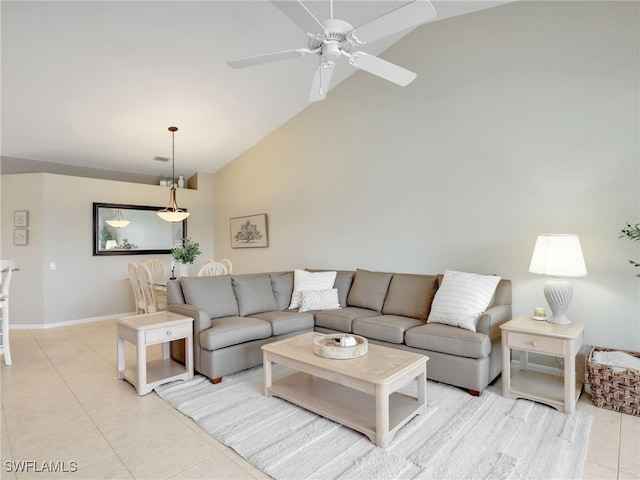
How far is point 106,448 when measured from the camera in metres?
2.14

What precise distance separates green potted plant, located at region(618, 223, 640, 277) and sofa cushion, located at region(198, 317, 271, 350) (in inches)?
120

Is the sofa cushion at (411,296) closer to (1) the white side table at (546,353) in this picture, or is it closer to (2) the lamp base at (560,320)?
(1) the white side table at (546,353)

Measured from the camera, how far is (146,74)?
3.96m

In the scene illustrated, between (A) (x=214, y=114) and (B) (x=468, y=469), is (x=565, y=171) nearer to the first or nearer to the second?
(B) (x=468, y=469)

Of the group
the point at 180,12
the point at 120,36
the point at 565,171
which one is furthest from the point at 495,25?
the point at 120,36

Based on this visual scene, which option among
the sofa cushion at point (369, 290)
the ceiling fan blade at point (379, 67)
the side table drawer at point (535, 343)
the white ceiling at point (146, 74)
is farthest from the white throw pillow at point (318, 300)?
the white ceiling at point (146, 74)

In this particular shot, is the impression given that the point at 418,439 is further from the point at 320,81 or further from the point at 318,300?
the point at 320,81

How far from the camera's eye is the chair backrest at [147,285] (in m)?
4.57

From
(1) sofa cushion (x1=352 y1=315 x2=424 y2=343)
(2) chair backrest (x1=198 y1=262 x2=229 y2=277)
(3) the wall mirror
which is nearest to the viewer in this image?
(1) sofa cushion (x1=352 y1=315 x2=424 y2=343)

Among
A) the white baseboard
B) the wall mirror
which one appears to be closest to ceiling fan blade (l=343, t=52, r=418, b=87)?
the wall mirror

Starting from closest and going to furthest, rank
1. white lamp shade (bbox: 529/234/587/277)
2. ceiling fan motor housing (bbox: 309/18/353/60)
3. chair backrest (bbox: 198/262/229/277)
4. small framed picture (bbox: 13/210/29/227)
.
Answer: ceiling fan motor housing (bbox: 309/18/353/60) → white lamp shade (bbox: 529/234/587/277) → chair backrest (bbox: 198/262/229/277) → small framed picture (bbox: 13/210/29/227)

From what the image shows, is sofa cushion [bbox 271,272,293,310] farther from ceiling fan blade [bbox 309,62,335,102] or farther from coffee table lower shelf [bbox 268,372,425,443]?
ceiling fan blade [bbox 309,62,335,102]

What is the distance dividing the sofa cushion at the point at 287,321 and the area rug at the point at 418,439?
0.77 m

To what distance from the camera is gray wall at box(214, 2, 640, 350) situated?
115 inches
